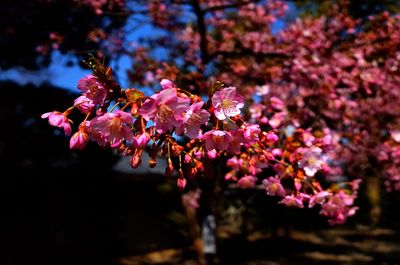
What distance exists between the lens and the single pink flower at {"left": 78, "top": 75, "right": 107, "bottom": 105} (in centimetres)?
182

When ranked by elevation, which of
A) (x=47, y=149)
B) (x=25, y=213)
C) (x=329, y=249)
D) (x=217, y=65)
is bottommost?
(x=329, y=249)

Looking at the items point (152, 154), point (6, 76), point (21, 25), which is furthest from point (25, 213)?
point (152, 154)

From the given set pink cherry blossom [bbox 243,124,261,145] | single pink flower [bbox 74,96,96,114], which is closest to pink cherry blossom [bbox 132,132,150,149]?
single pink flower [bbox 74,96,96,114]

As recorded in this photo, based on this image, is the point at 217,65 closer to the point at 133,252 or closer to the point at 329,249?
the point at 133,252

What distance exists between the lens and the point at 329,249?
14.1 metres

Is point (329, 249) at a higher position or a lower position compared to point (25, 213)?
lower

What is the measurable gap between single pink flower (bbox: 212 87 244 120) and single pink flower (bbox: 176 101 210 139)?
0.26ft

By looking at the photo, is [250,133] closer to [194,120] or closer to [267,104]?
[194,120]

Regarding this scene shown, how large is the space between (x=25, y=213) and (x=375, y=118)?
748 cm

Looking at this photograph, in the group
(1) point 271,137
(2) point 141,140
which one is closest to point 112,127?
(2) point 141,140

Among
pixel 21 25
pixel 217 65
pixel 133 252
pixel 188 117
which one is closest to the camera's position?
pixel 188 117

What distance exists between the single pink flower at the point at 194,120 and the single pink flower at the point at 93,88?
352 mm

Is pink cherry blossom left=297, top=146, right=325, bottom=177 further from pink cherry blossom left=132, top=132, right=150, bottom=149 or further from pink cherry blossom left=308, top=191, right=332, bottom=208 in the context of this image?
pink cherry blossom left=132, top=132, right=150, bottom=149

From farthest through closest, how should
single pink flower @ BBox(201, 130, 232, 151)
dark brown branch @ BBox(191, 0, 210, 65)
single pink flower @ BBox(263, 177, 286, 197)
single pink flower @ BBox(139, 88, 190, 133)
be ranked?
1. dark brown branch @ BBox(191, 0, 210, 65)
2. single pink flower @ BBox(263, 177, 286, 197)
3. single pink flower @ BBox(201, 130, 232, 151)
4. single pink flower @ BBox(139, 88, 190, 133)
